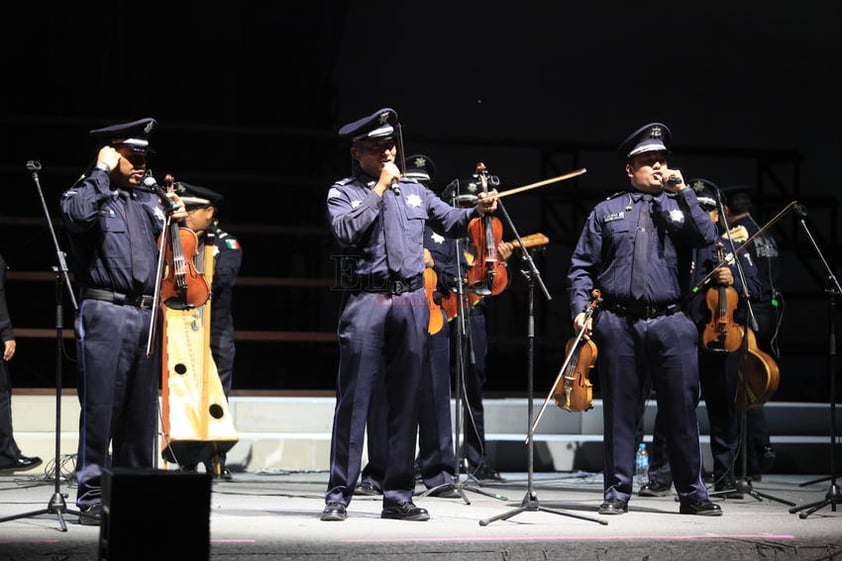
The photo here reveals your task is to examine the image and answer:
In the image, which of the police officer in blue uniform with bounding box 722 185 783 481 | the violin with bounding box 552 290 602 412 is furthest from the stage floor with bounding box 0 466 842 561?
the police officer in blue uniform with bounding box 722 185 783 481

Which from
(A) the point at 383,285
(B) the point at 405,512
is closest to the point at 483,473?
(B) the point at 405,512

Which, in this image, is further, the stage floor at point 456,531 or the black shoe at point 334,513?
the black shoe at point 334,513

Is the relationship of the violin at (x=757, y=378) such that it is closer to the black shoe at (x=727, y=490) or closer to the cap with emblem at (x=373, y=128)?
the black shoe at (x=727, y=490)

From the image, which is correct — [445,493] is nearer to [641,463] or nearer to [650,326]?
[650,326]

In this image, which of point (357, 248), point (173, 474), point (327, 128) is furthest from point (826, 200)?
point (173, 474)

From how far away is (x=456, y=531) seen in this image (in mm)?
4953

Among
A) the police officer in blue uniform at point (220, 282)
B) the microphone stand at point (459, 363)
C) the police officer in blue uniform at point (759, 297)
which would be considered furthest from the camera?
the police officer in blue uniform at point (759, 297)

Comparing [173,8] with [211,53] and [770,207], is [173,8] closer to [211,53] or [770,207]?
[211,53]

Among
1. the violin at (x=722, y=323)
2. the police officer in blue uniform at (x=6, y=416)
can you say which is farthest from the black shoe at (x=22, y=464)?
the violin at (x=722, y=323)

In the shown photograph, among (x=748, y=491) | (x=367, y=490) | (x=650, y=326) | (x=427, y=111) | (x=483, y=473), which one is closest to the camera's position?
(x=650, y=326)

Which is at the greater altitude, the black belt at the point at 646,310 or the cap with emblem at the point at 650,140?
the cap with emblem at the point at 650,140

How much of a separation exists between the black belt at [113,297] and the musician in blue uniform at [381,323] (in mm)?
884

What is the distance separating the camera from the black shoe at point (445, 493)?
252 inches

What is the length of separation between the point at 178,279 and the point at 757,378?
3.71 m
